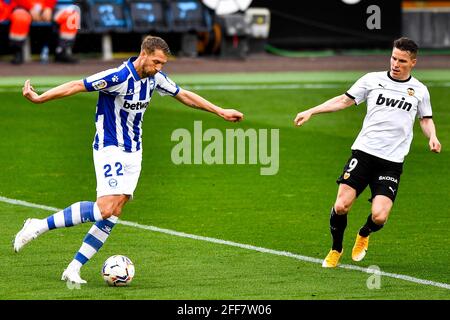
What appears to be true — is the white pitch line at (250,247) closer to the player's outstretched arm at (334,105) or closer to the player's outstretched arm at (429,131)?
the player's outstretched arm at (429,131)

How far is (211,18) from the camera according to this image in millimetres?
32750

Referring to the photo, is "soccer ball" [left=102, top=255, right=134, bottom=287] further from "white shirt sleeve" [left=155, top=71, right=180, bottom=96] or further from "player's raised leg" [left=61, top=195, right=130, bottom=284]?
"white shirt sleeve" [left=155, top=71, right=180, bottom=96]

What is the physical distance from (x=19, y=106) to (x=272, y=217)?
1056 centimetres

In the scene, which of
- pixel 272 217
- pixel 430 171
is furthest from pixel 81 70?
pixel 272 217

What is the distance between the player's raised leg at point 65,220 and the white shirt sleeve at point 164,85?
130cm

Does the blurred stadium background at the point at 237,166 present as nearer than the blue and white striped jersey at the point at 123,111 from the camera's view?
No

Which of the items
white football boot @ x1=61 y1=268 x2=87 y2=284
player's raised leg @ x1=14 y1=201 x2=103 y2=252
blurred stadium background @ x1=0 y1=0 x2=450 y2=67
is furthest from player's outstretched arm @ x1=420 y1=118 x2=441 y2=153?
blurred stadium background @ x1=0 y1=0 x2=450 y2=67

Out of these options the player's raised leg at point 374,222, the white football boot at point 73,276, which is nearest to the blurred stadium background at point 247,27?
the player's raised leg at point 374,222

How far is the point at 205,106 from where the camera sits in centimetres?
→ 1145

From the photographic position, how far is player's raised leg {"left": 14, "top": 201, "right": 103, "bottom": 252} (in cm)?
1082

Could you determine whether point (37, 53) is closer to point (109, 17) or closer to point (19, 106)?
point (109, 17)

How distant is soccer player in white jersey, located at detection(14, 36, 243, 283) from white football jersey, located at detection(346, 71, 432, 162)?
6.81 feet

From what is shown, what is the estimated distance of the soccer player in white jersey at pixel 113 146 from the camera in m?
10.8

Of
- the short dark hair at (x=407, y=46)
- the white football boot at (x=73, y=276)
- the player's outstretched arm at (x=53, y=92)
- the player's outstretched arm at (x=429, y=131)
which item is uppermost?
the short dark hair at (x=407, y=46)
